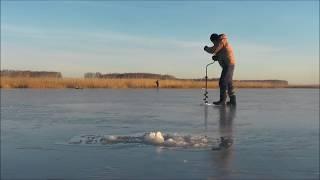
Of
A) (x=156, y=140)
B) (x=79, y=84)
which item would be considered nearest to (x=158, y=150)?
(x=156, y=140)

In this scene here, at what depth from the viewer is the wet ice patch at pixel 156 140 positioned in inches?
186

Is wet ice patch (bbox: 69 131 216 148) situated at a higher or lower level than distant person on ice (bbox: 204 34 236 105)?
lower

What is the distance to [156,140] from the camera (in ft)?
15.9

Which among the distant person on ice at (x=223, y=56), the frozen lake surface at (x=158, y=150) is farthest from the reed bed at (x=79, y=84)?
the frozen lake surface at (x=158, y=150)

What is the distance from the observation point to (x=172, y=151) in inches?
170

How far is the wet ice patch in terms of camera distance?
4723 mm

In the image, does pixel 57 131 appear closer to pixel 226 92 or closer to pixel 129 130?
pixel 129 130

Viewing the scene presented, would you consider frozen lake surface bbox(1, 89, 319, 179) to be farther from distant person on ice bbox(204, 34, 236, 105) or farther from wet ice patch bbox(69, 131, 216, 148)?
distant person on ice bbox(204, 34, 236, 105)

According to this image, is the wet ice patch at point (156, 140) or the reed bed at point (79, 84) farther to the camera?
the reed bed at point (79, 84)

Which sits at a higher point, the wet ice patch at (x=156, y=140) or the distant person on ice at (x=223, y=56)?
the distant person on ice at (x=223, y=56)

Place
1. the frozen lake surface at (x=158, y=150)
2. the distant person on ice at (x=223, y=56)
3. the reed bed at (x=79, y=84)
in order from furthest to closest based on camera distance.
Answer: the reed bed at (x=79, y=84) < the distant person on ice at (x=223, y=56) < the frozen lake surface at (x=158, y=150)

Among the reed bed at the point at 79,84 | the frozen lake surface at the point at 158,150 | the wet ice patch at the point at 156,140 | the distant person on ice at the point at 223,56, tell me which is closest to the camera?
the frozen lake surface at the point at 158,150

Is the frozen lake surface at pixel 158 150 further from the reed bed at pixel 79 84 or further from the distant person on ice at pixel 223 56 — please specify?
the reed bed at pixel 79 84

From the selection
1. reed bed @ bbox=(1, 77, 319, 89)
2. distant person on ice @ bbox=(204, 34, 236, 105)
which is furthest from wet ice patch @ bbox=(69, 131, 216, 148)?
reed bed @ bbox=(1, 77, 319, 89)
